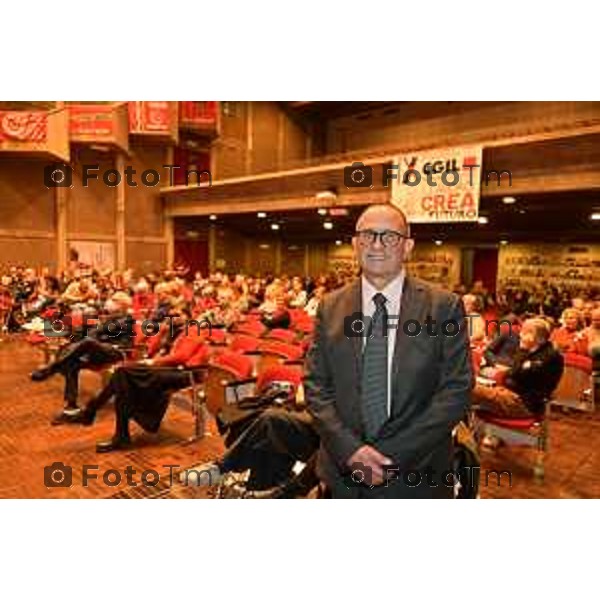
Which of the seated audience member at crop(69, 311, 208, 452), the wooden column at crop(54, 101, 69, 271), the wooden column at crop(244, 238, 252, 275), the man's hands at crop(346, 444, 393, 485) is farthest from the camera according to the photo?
the wooden column at crop(244, 238, 252, 275)

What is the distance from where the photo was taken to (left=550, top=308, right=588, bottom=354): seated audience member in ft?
19.2

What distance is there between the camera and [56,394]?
5676 mm

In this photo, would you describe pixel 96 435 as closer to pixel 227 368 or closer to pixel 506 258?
pixel 227 368

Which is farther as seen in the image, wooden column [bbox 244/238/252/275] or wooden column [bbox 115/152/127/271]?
wooden column [bbox 244/238/252/275]

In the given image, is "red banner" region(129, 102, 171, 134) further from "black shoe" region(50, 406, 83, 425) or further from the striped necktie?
the striped necktie

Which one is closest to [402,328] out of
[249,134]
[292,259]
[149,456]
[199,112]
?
[149,456]

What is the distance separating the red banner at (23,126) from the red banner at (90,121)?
1237 millimetres

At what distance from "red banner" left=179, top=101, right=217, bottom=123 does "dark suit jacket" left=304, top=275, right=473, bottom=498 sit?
17355 millimetres

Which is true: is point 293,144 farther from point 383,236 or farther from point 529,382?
point 383,236

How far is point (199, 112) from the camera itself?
58.2 feet

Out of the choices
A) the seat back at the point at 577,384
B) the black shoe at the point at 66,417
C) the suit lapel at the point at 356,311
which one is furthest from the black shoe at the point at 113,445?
the seat back at the point at 577,384

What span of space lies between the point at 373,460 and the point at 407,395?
26 cm

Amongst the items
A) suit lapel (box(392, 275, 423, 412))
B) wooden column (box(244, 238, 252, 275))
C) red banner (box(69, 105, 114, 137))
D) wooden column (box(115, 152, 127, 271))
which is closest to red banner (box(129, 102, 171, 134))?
red banner (box(69, 105, 114, 137))
